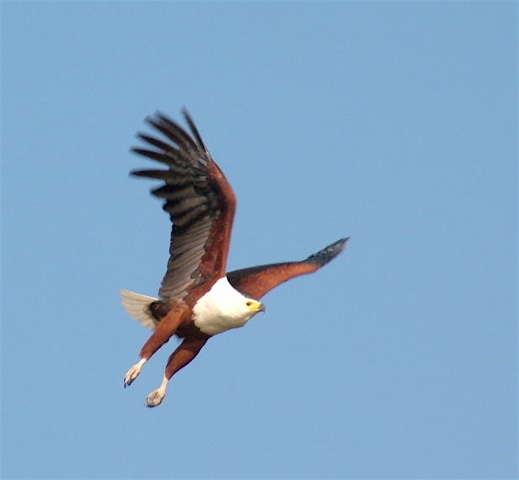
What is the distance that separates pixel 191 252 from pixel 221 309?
685 millimetres

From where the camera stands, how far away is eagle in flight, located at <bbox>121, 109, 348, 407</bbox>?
58.5 ft

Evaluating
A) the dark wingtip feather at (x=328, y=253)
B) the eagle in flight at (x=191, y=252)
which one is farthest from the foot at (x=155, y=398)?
the dark wingtip feather at (x=328, y=253)

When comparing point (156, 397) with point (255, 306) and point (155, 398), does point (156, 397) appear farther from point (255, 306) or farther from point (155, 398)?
point (255, 306)

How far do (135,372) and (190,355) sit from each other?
829 millimetres

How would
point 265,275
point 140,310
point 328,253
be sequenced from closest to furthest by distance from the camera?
point 140,310 → point 265,275 → point 328,253

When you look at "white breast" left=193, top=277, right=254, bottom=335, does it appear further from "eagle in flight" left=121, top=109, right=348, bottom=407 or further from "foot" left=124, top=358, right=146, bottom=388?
"foot" left=124, top=358, right=146, bottom=388

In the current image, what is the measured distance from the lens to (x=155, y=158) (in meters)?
17.9

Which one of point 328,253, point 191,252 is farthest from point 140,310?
point 328,253

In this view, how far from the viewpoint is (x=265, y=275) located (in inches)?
773

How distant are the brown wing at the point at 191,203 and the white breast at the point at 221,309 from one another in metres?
0.18

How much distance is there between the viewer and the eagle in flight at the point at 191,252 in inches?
702

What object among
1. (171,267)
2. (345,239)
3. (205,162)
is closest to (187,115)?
(205,162)

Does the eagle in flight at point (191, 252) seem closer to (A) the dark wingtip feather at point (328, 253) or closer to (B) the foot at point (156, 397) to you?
(B) the foot at point (156, 397)

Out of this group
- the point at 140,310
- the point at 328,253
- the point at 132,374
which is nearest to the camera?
the point at 132,374
